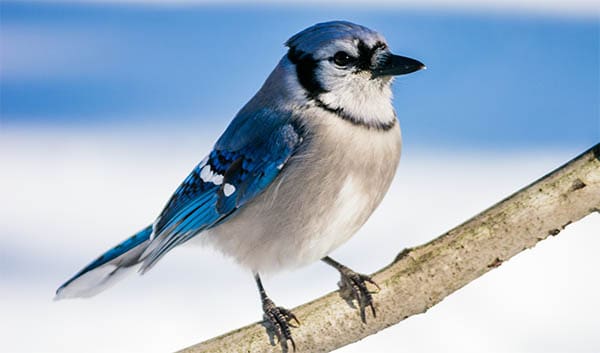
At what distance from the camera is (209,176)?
154cm

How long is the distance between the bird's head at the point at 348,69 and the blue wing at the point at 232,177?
0.09 metres

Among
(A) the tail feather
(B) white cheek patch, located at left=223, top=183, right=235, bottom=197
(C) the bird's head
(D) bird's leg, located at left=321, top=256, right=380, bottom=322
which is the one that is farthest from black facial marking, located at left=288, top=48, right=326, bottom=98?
(A) the tail feather

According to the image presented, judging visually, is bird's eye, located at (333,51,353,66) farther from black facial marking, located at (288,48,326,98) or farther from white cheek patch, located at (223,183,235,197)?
white cheek patch, located at (223,183,235,197)

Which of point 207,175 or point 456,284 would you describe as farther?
point 207,175

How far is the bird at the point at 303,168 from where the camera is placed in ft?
4.59

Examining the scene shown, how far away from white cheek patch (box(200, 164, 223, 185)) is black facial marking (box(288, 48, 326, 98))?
22 centimetres

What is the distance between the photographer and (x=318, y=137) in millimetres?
1440

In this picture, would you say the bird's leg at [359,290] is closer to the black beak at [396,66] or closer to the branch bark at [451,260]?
the branch bark at [451,260]

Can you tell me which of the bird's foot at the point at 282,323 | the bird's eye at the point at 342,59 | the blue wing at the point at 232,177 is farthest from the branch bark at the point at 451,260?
the bird's eye at the point at 342,59

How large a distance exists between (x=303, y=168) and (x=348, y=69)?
0.18 m

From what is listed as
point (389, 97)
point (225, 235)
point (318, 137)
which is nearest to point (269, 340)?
point (225, 235)

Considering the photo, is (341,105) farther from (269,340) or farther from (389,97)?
(269,340)

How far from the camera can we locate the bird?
4.59 ft

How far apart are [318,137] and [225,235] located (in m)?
0.25
